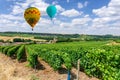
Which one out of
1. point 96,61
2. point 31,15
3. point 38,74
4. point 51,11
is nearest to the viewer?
point 96,61

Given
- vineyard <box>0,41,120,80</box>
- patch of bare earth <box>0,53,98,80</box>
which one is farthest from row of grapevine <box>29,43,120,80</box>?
patch of bare earth <box>0,53,98,80</box>

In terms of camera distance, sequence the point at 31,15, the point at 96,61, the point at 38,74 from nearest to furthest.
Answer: the point at 96,61 < the point at 38,74 < the point at 31,15

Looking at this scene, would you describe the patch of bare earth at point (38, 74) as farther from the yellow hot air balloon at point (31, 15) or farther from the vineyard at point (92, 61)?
the yellow hot air balloon at point (31, 15)

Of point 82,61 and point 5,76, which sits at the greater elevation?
point 82,61

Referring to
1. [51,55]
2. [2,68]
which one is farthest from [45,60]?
[2,68]

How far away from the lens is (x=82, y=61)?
22.8 m

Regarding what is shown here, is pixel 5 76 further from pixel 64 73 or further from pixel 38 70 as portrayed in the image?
pixel 64 73

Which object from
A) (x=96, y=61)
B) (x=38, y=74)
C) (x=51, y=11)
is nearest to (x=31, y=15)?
(x=51, y=11)

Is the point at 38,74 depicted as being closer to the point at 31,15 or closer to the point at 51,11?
the point at 31,15

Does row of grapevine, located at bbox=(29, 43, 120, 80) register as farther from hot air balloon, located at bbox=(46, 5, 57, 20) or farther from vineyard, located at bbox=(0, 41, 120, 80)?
hot air balloon, located at bbox=(46, 5, 57, 20)

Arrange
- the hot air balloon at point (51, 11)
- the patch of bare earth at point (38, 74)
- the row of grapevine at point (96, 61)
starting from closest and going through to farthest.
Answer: the row of grapevine at point (96, 61) → the patch of bare earth at point (38, 74) → the hot air balloon at point (51, 11)

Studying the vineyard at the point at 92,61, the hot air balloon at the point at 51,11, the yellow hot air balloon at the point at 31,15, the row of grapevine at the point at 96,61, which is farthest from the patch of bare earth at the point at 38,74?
the hot air balloon at the point at 51,11

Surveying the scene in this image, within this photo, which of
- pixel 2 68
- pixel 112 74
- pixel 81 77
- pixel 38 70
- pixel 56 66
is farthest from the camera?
pixel 2 68

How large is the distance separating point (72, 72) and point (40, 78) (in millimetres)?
2951
